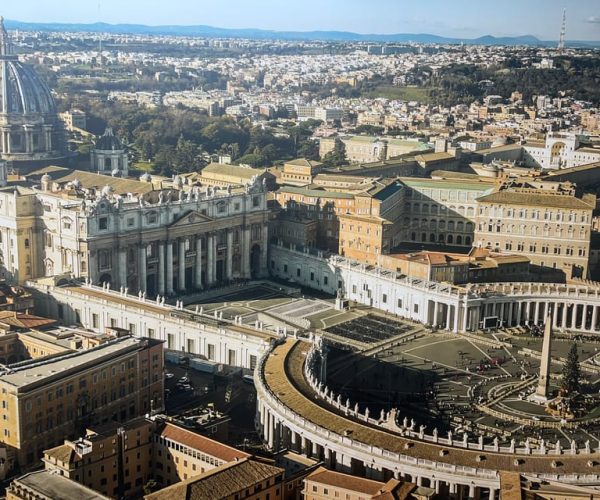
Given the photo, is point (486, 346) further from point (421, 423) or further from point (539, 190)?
point (539, 190)

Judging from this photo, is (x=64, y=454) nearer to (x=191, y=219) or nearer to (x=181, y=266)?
(x=181, y=266)

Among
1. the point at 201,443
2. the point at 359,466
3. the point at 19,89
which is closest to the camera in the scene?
the point at 201,443

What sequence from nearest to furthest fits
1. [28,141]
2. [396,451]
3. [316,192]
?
[396,451], [316,192], [28,141]

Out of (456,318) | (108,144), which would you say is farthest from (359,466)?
(108,144)

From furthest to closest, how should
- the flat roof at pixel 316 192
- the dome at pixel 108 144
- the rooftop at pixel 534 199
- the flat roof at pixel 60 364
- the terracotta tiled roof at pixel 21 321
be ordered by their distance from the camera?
the dome at pixel 108 144, the flat roof at pixel 316 192, the rooftop at pixel 534 199, the terracotta tiled roof at pixel 21 321, the flat roof at pixel 60 364

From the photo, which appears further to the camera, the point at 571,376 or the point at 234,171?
the point at 234,171

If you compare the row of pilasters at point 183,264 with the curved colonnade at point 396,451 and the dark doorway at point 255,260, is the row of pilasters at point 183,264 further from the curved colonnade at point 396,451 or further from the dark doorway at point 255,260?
the curved colonnade at point 396,451

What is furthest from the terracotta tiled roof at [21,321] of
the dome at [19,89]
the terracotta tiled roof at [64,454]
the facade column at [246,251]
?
the dome at [19,89]
